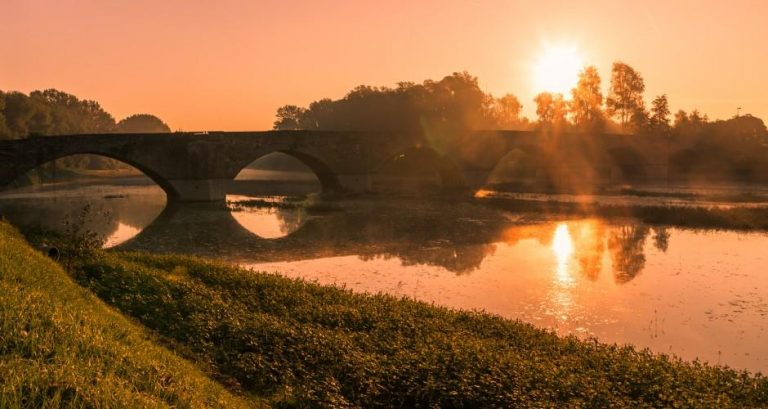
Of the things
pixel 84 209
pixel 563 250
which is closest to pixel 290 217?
pixel 84 209

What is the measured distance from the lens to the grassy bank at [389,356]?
32.9 ft

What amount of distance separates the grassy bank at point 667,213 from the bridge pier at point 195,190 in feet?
83.4

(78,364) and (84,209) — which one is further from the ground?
(84,209)

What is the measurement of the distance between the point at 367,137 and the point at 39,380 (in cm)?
5871

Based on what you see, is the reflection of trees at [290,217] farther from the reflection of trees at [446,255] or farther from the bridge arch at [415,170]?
the bridge arch at [415,170]

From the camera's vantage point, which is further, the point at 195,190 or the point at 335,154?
the point at 335,154

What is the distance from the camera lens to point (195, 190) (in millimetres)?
51188

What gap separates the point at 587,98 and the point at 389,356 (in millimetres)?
106221

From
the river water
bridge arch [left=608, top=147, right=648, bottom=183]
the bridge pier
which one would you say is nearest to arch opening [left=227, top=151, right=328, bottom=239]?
the river water

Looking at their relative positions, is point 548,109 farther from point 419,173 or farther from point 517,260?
point 517,260

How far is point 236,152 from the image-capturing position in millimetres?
54000

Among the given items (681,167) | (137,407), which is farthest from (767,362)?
(681,167)

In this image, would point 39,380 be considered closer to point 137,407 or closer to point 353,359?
point 137,407

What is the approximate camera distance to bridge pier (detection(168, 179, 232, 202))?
50.5 meters
